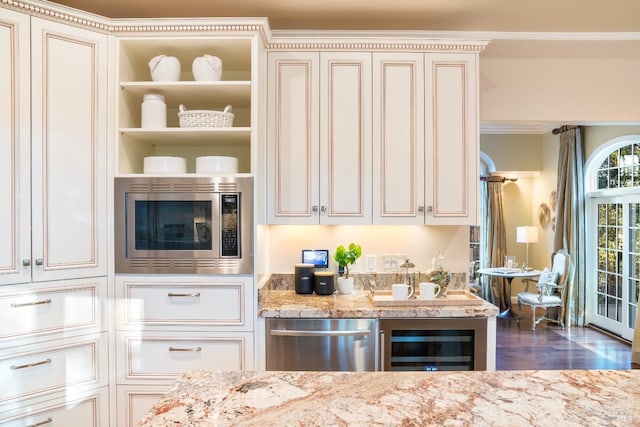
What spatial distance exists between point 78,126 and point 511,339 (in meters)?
5.05

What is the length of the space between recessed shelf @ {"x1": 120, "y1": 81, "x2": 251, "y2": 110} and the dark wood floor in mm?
3508

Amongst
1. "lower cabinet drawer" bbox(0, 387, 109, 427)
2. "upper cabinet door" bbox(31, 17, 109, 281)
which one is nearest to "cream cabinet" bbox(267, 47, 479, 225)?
"upper cabinet door" bbox(31, 17, 109, 281)

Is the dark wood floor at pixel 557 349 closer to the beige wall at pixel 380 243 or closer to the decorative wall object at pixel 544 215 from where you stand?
the decorative wall object at pixel 544 215

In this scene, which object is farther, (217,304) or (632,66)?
(632,66)

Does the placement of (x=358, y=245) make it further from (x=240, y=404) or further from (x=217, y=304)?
(x=240, y=404)

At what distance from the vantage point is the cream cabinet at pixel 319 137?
2463 mm

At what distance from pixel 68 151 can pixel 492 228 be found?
21.2 feet

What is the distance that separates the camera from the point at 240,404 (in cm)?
103

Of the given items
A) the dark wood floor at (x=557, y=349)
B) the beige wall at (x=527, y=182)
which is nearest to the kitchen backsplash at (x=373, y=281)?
the dark wood floor at (x=557, y=349)

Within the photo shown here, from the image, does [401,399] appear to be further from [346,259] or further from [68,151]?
[68,151]

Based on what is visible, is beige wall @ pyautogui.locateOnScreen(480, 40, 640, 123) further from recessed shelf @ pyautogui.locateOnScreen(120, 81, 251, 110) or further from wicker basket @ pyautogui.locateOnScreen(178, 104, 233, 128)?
wicker basket @ pyautogui.locateOnScreen(178, 104, 233, 128)

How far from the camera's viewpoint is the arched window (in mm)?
4879

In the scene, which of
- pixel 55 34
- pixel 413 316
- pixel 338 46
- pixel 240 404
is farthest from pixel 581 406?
pixel 55 34

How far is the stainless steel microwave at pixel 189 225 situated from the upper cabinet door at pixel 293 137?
1.03 feet
